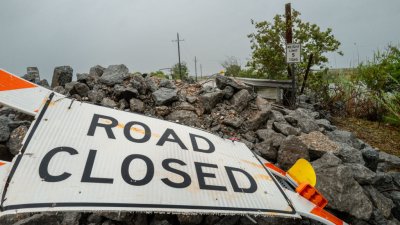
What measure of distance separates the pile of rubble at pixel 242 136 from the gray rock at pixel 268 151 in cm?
1

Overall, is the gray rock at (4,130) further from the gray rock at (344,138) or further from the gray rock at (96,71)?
the gray rock at (344,138)

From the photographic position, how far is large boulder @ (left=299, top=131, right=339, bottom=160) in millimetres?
3534

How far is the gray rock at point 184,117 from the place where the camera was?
13.0 feet

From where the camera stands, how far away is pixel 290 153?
3209 mm

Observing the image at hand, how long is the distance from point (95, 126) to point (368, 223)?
2747mm

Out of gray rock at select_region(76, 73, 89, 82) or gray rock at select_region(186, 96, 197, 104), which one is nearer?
gray rock at select_region(186, 96, 197, 104)

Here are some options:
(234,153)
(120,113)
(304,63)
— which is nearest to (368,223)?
(234,153)

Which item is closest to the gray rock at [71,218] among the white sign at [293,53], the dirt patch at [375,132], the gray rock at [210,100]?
the gray rock at [210,100]

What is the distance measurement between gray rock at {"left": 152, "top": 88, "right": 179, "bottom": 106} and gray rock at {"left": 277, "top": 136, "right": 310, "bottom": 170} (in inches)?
72.2

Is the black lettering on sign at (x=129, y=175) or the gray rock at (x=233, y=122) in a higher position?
the black lettering on sign at (x=129, y=175)

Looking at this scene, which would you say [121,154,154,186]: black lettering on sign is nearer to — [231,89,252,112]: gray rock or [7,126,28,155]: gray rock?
[7,126,28,155]: gray rock

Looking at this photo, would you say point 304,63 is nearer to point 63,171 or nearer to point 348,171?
point 348,171

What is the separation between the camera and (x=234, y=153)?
203 cm

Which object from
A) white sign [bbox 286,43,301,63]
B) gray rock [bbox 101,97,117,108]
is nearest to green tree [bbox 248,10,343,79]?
white sign [bbox 286,43,301,63]
